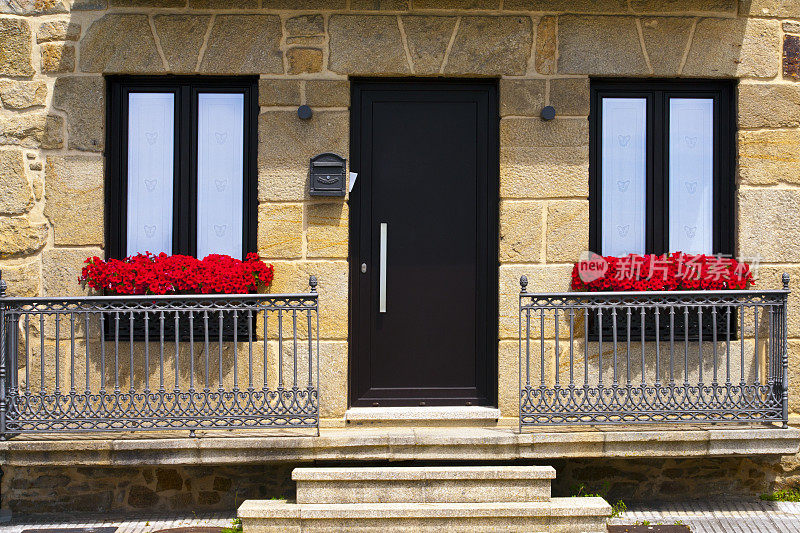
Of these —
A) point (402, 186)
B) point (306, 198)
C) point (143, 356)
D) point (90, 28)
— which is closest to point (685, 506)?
point (402, 186)

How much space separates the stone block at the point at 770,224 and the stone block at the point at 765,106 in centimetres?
52

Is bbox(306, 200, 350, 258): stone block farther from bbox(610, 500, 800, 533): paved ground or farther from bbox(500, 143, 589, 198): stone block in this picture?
bbox(610, 500, 800, 533): paved ground

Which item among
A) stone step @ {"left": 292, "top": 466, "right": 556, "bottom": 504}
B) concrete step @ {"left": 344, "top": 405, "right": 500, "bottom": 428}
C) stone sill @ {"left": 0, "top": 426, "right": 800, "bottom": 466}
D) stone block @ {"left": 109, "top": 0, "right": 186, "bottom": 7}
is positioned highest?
stone block @ {"left": 109, "top": 0, "right": 186, "bottom": 7}

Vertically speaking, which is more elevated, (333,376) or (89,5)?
(89,5)

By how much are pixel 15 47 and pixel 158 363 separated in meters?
2.63

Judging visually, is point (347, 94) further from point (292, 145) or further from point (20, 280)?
point (20, 280)

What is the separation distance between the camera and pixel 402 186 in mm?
5680

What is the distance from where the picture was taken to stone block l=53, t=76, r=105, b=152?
5.46m

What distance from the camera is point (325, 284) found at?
5.49m

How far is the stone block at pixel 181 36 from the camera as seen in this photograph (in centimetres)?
548

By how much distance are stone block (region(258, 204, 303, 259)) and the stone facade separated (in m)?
0.01

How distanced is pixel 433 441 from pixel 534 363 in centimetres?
110

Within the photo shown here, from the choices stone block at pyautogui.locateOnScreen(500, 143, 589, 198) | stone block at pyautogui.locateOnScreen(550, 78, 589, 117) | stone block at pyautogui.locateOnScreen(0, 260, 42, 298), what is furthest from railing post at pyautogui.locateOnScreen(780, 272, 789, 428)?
stone block at pyautogui.locateOnScreen(0, 260, 42, 298)

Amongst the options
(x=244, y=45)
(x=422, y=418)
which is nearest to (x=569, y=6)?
(x=244, y=45)
